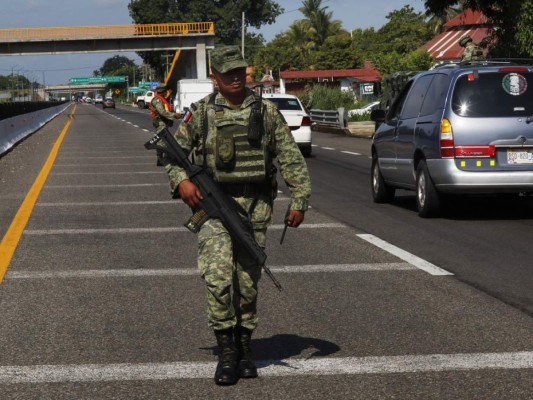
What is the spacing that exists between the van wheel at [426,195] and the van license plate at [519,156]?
0.94 metres

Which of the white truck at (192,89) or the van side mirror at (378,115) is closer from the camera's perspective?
the van side mirror at (378,115)

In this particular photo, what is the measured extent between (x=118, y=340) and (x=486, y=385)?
229 cm

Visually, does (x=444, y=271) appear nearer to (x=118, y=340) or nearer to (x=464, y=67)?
(x=118, y=340)

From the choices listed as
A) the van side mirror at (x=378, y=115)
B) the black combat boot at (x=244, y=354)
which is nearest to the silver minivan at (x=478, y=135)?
the van side mirror at (x=378, y=115)

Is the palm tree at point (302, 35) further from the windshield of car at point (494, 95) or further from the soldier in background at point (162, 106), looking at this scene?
the windshield of car at point (494, 95)

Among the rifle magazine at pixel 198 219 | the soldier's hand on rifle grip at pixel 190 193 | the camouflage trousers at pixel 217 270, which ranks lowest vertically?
the camouflage trousers at pixel 217 270

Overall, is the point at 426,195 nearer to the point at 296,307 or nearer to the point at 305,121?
the point at 296,307

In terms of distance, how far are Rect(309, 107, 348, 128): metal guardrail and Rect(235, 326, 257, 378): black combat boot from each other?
38665 mm

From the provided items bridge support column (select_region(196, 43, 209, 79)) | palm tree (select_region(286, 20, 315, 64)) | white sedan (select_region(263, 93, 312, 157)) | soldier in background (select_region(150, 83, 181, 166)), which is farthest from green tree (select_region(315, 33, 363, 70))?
soldier in background (select_region(150, 83, 181, 166))

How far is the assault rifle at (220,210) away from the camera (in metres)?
5.86

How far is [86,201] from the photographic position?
54.5ft

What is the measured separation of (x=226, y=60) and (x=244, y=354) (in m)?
1.53

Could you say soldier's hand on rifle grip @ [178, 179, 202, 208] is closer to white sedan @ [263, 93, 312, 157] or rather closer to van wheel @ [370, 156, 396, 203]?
van wheel @ [370, 156, 396, 203]

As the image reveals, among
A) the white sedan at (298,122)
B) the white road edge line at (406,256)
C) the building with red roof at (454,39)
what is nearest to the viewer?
the white road edge line at (406,256)
